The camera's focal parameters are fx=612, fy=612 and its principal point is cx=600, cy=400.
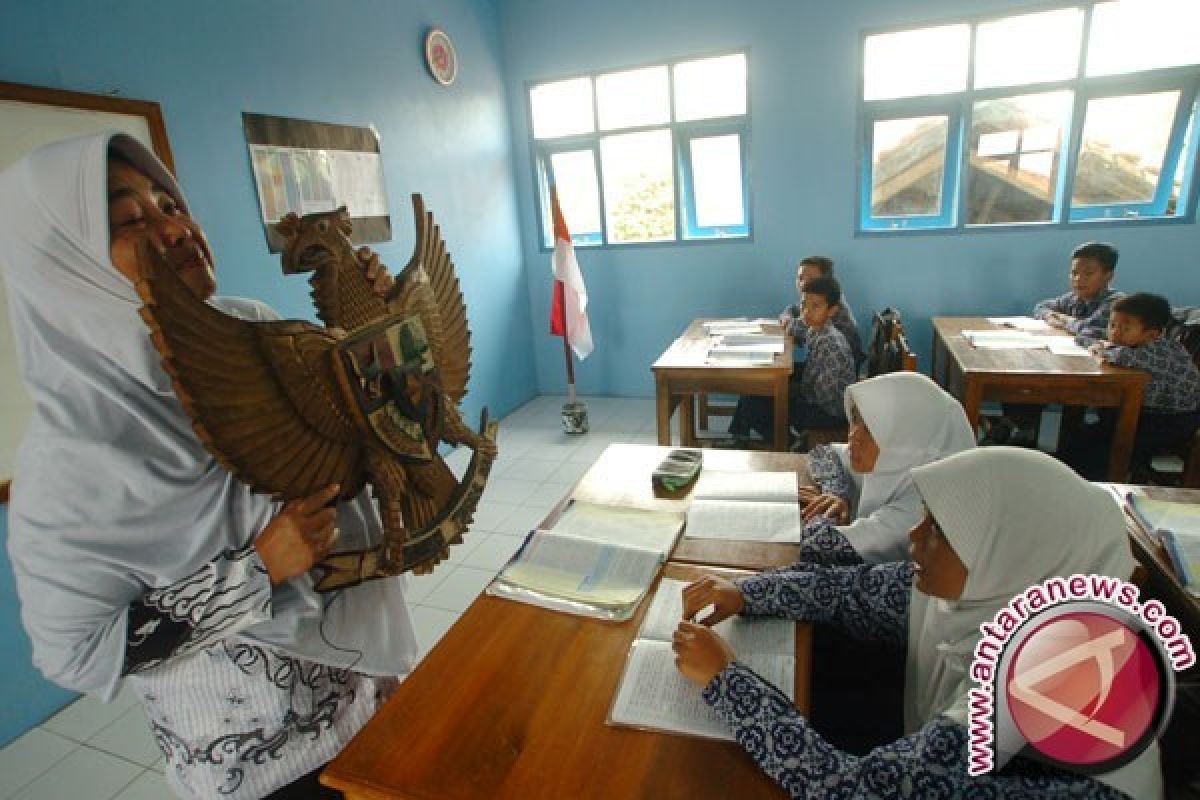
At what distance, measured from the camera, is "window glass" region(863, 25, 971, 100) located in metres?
3.68

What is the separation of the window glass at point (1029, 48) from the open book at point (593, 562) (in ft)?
12.3

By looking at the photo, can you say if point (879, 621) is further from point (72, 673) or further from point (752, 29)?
point (752, 29)

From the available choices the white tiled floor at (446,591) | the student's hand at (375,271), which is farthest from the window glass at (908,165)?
the student's hand at (375,271)

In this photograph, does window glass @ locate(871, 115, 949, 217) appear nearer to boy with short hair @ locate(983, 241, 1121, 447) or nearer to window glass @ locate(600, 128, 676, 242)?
boy with short hair @ locate(983, 241, 1121, 447)

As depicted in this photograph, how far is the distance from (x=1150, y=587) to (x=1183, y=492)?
423 millimetres

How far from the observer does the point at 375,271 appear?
37.8 inches

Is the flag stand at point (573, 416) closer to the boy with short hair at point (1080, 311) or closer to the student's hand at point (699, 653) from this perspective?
the boy with short hair at point (1080, 311)

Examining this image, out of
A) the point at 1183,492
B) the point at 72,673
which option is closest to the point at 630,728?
the point at 72,673

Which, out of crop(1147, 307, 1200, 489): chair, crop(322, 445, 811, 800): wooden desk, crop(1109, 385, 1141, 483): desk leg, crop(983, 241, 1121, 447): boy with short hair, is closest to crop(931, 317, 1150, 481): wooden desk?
crop(1109, 385, 1141, 483): desk leg

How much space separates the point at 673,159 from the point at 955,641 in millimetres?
3978

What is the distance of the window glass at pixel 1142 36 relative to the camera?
3.32 m

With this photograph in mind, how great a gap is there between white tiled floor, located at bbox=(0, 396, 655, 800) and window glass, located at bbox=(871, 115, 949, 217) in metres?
2.18

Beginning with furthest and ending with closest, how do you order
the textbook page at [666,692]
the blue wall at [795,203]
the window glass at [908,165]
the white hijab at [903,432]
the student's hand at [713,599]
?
the window glass at [908,165], the blue wall at [795,203], the white hijab at [903,432], the student's hand at [713,599], the textbook page at [666,692]

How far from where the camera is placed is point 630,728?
928 mm
